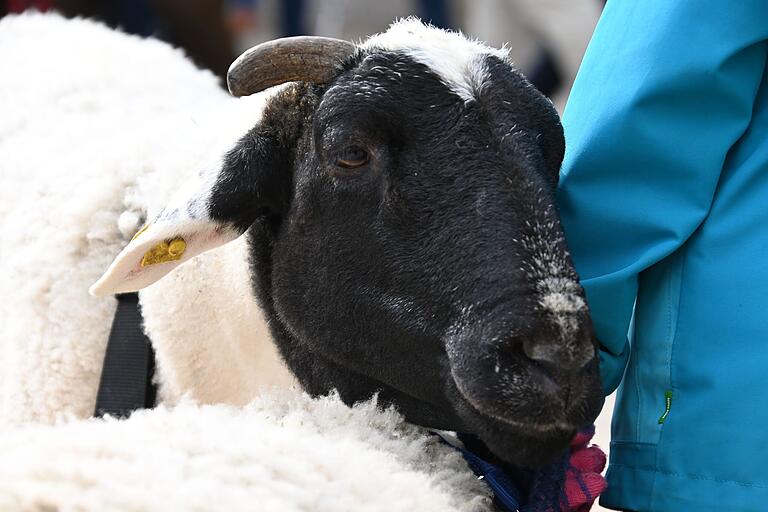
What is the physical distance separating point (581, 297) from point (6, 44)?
277 centimetres

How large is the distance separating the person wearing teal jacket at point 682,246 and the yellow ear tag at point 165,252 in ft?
3.19

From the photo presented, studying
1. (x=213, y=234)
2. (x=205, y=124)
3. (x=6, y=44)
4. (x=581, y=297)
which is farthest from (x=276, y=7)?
(x=581, y=297)

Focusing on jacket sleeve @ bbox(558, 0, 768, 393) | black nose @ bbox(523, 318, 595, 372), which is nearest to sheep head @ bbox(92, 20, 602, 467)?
black nose @ bbox(523, 318, 595, 372)

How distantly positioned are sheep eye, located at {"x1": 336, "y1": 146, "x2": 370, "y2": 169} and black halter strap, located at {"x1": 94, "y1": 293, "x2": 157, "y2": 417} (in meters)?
0.90

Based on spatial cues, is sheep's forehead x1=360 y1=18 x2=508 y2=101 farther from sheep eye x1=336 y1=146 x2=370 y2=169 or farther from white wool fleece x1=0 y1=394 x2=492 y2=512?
white wool fleece x1=0 y1=394 x2=492 y2=512

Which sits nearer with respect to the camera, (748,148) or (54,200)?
(748,148)

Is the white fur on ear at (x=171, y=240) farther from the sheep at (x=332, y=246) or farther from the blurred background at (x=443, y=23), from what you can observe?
the blurred background at (x=443, y=23)

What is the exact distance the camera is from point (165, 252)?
2725 mm

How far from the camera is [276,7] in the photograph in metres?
9.78

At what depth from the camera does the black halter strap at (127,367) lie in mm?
3008

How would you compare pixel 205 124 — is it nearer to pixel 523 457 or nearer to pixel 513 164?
pixel 513 164

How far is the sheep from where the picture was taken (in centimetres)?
228

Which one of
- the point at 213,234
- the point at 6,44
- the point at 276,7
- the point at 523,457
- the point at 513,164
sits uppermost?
the point at 276,7

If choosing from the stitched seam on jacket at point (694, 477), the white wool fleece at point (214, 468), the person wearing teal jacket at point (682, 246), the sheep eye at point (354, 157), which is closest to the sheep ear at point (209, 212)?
the sheep eye at point (354, 157)
